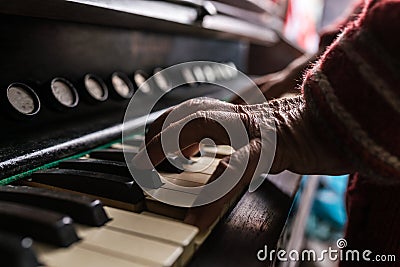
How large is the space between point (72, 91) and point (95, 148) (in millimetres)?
160

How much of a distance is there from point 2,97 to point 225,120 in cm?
42

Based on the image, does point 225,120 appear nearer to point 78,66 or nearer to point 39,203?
point 39,203

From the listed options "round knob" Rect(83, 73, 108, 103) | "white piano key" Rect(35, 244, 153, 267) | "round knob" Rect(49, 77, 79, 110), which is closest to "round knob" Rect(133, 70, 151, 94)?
"round knob" Rect(83, 73, 108, 103)

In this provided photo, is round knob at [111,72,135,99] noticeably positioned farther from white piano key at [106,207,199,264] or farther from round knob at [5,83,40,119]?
white piano key at [106,207,199,264]

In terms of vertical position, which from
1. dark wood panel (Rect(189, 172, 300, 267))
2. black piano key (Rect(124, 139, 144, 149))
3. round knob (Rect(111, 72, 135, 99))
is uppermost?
round knob (Rect(111, 72, 135, 99))

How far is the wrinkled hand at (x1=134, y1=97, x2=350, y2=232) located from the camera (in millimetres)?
620

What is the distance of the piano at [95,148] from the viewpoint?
498mm

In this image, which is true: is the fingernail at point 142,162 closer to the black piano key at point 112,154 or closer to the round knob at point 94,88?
the black piano key at point 112,154

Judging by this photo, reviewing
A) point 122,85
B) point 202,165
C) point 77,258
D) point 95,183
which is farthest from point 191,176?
point 122,85

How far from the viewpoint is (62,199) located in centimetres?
55

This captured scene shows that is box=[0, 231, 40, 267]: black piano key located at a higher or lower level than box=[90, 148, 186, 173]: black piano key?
higher

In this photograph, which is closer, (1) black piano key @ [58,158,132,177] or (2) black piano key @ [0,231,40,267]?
(2) black piano key @ [0,231,40,267]

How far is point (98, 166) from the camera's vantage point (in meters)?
0.74

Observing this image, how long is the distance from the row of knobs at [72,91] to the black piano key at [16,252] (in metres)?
0.40
